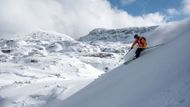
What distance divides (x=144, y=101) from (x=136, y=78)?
145 inches

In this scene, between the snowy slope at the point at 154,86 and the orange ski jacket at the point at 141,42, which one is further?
the orange ski jacket at the point at 141,42

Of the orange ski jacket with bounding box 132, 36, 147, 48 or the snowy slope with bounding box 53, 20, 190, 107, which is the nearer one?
the snowy slope with bounding box 53, 20, 190, 107

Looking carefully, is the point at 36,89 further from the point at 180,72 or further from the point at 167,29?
the point at 180,72

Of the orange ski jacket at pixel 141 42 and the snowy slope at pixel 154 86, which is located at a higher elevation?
the orange ski jacket at pixel 141 42

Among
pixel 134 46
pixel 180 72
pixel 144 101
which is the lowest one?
pixel 144 101

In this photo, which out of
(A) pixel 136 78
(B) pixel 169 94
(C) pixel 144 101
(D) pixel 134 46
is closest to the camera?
(B) pixel 169 94

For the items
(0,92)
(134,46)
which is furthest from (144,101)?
(0,92)

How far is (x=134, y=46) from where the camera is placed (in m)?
22.0

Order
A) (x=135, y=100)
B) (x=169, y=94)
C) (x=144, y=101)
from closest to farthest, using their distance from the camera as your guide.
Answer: (x=169, y=94) → (x=144, y=101) → (x=135, y=100)

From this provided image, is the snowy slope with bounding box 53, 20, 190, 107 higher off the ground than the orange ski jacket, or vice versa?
the orange ski jacket

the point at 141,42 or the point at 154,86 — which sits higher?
the point at 141,42

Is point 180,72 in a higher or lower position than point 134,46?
lower

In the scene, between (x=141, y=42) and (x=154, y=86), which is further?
(x=141, y=42)

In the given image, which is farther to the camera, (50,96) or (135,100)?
(50,96)
